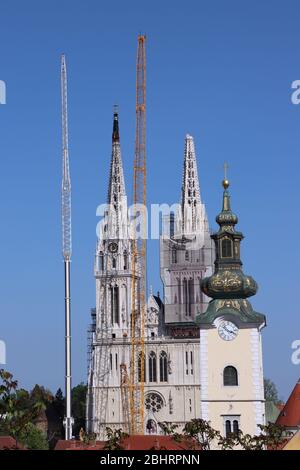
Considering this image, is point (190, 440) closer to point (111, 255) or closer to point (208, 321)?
point (208, 321)

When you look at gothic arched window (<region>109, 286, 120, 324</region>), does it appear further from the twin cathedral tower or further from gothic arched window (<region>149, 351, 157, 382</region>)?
gothic arched window (<region>149, 351, 157, 382</region>)

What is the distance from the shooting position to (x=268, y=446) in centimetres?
5103

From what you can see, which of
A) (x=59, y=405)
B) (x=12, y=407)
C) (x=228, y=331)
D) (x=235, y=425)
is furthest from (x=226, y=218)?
(x=59, y=405)

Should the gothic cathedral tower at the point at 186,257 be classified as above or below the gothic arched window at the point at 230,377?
above

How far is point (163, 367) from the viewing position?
11100 cm

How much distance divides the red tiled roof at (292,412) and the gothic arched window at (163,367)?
113 ft

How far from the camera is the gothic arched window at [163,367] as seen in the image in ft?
363

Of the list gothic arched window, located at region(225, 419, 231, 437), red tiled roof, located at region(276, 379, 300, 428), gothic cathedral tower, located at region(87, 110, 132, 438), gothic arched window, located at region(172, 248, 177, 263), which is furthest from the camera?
gothic arched window, located at region(172, 248, 177, 263)

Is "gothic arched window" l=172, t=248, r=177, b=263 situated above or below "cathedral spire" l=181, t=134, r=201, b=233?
below

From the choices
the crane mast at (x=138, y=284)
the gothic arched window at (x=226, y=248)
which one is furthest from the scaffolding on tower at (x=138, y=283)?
the gothic arched window at (x=226, y=248)

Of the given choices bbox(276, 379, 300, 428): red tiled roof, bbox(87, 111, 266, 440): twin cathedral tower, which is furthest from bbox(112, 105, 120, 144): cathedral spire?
bbox(276, 379, 300, 428): red tiled roof

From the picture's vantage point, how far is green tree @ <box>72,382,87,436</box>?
410ft

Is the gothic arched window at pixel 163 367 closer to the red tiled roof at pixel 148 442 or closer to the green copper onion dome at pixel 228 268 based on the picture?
the green copper onion dome at pixel 228 268

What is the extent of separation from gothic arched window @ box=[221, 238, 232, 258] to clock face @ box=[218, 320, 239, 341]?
157 inches
